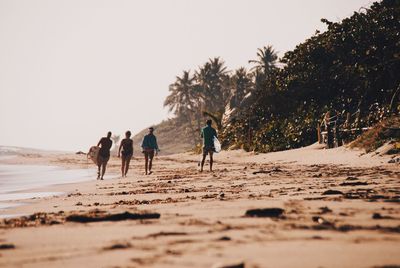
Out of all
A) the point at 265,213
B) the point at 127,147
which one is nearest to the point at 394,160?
the point at 265,213

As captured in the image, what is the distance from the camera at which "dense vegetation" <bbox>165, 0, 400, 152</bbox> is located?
65.4 ft

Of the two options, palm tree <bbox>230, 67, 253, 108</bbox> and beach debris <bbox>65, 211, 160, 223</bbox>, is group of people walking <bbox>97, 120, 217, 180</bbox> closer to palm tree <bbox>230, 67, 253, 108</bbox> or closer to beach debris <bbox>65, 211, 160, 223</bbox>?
beach debris <bbox>65, 211, 160, 223</bbox>

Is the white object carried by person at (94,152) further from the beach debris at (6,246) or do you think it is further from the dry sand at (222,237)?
the beach debris at (6,246)

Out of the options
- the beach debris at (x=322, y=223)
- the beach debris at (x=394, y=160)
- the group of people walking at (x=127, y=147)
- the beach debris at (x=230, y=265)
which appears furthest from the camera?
the group of people walking at (x=127, y=147)

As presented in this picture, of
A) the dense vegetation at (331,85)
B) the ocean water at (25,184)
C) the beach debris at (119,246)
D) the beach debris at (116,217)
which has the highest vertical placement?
the dense vegetation at (331,85)

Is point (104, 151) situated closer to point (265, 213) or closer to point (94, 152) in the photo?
point (94, 152)

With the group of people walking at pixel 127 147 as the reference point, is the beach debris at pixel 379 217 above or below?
below

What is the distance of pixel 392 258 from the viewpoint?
208cm

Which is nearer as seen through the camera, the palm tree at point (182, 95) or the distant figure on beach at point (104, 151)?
the distant figure on beach at point (104, 151)

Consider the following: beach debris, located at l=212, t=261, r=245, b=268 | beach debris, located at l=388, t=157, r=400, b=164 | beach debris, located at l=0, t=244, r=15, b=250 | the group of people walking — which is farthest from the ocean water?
beach debris, located at l=388, t=157, r=400, b=164

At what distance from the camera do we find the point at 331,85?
942 inches

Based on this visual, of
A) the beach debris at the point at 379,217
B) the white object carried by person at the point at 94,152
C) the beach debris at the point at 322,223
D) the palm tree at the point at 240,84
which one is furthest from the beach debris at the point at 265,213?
the palm tree at the point at 240,84

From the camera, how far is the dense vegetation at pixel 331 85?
784 inches

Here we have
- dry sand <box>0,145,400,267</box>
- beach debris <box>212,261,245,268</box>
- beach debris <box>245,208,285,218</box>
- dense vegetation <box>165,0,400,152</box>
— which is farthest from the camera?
dense vegetation <box>165,0,400,152</box>
